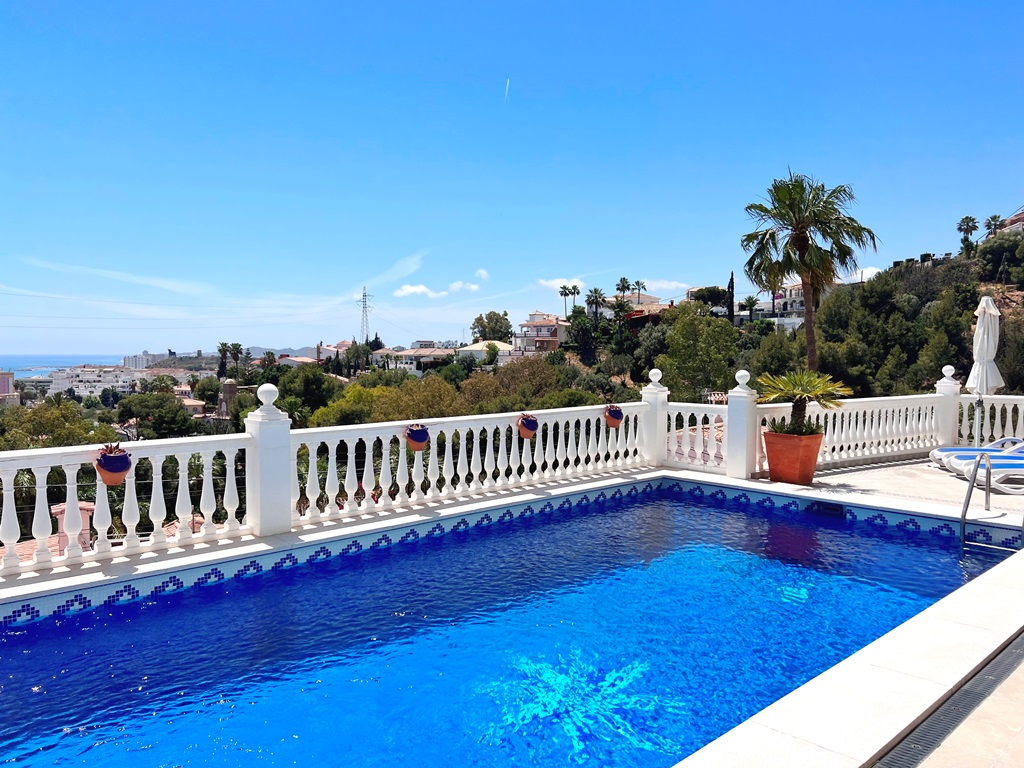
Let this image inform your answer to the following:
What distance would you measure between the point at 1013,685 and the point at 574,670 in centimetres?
212

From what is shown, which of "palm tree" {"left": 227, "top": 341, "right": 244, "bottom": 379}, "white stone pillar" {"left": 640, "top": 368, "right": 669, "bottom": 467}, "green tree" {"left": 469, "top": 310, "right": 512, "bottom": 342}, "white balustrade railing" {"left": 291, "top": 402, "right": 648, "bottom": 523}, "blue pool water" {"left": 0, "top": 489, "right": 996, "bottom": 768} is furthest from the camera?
"green tree" {"left": 469, "top": 310, "right": 512, "bottom": 342}

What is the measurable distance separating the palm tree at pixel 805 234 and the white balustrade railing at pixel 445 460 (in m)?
6.44

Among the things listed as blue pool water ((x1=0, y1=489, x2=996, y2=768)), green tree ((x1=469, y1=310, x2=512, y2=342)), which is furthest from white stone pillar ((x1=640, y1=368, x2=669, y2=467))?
green tree ((x1=469, y1=310, x2=512, y2=342))

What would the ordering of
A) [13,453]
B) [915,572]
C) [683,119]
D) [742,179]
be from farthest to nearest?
[742,179]
[683,119]
[915,572]
[13,453]

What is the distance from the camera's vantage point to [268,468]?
5734 mm

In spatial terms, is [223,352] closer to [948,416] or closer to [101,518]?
[948,416]

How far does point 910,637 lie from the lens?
341 cm

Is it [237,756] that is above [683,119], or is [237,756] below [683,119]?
below

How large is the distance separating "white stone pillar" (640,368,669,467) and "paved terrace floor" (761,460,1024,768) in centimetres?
210

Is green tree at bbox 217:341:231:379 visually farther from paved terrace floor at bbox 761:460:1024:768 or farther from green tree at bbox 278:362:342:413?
paved terrace floor at bbox 761:460:1024:768

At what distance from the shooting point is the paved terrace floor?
2311mm

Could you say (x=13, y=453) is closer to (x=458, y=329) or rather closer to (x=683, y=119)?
(x=683, y=119)

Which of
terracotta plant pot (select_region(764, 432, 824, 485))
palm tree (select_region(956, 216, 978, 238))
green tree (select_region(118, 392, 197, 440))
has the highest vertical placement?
palm tree (select_region(956, 216, 978, 238))

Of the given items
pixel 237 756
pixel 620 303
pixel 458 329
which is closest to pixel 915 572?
pixel 237 756
